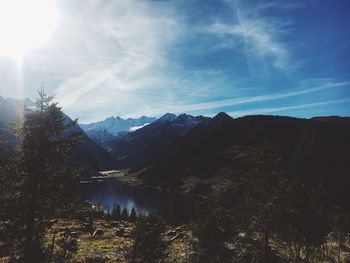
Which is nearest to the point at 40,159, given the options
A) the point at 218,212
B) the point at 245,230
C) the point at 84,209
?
the point at 84,209

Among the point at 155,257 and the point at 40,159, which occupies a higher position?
the point at 40,159

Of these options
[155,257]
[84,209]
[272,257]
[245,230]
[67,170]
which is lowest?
[155,257]

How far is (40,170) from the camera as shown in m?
31.0

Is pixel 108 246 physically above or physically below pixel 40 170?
below

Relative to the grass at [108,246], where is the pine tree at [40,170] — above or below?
above

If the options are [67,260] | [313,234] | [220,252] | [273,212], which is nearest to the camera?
[273,212]

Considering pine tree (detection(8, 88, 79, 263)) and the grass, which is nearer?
pine tree (detection(8, 88, 79, 263))

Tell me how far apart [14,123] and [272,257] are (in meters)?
26.6

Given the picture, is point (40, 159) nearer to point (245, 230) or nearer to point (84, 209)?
point (84, 209)

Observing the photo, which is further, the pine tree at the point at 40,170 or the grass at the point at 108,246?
the grass at the point at 108,246

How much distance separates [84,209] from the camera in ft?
101

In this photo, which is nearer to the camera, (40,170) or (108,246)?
(40,170)

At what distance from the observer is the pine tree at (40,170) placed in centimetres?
2995

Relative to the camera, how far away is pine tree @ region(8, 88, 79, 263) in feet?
98.3
